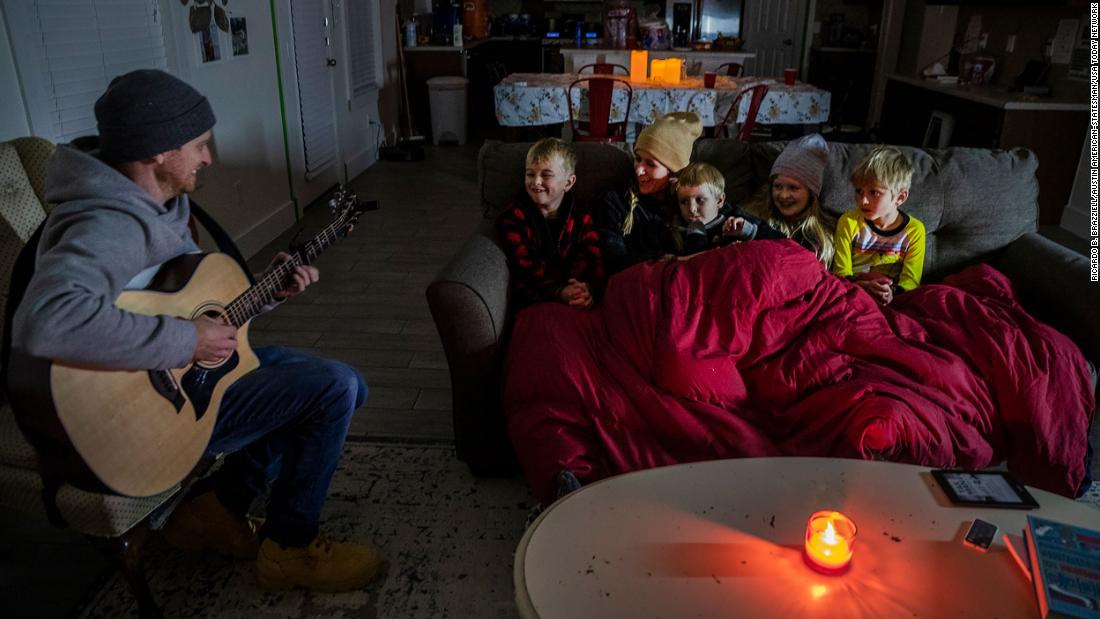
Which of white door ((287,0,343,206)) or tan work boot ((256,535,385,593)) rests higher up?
white door ((287,0,343,206))

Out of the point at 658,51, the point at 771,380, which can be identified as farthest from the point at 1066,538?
the point at 658,51

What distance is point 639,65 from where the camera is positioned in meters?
4.94

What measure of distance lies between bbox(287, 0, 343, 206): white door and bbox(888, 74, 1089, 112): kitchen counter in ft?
13.8

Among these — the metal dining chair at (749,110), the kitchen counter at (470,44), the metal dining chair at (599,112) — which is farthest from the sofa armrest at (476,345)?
the kitchen counter at (470,44)

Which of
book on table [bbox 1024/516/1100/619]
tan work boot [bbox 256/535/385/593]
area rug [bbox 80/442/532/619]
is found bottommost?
area rug [bbox 80/442/532/619]

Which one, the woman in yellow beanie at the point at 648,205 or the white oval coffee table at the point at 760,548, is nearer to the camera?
the white oval coffee table at the point at 760,548

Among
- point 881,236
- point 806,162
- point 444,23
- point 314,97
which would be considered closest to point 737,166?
point 806,162

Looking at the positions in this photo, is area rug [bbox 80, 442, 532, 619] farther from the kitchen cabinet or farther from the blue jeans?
the kitchen cabinet

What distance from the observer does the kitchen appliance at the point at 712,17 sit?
779 centimetres

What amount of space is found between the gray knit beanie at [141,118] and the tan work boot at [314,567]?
33.3 inches

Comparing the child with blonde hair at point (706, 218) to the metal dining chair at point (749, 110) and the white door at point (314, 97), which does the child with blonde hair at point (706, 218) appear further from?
the white door at point (314, 97)

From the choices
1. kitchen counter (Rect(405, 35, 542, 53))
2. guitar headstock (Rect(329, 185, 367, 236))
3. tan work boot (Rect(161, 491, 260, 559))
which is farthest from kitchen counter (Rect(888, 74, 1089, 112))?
tan work boot (Rect(161, 491, 260, 559))

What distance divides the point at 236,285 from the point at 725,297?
1.13 meters

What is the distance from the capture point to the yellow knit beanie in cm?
231
